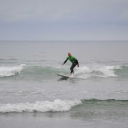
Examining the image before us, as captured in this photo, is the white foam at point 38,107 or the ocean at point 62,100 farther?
the white foam at point 38,107

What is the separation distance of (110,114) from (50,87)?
6.33 meters

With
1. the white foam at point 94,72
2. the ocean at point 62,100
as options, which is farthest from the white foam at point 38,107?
the white foam at point 94,72

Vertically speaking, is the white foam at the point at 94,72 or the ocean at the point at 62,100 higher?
the white foam at the point at 94,72

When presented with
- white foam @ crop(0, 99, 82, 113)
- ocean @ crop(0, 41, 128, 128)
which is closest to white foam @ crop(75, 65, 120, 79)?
ocean @ crop(0, 41, 128, 128)

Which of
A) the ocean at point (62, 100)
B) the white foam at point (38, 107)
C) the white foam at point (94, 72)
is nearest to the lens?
the ocean at point (62, 100)

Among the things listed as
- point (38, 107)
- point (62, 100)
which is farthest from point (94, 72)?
point (38, 107)

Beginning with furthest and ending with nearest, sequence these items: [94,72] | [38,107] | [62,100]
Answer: [94,72] < [62,100] < [38,107]

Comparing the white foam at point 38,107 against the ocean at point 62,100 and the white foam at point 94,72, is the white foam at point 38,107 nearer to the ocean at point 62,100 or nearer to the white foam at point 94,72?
the ocean at point 62,100

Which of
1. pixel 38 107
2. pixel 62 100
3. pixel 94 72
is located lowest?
pixel 38 107

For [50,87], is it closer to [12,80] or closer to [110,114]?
[12,80]

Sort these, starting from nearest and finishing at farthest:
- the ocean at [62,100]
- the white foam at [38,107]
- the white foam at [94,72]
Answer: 1. the ocean at [62,100]
2. the white foam at [38,107]
3. the white foam at [94,72]

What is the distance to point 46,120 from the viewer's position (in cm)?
1117

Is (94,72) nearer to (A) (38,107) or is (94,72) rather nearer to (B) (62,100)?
(B) (62,100)

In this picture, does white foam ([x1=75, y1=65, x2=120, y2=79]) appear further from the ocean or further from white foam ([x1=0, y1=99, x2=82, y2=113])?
white foam ([x1=0, y1=99, x2=82, y2=113])
